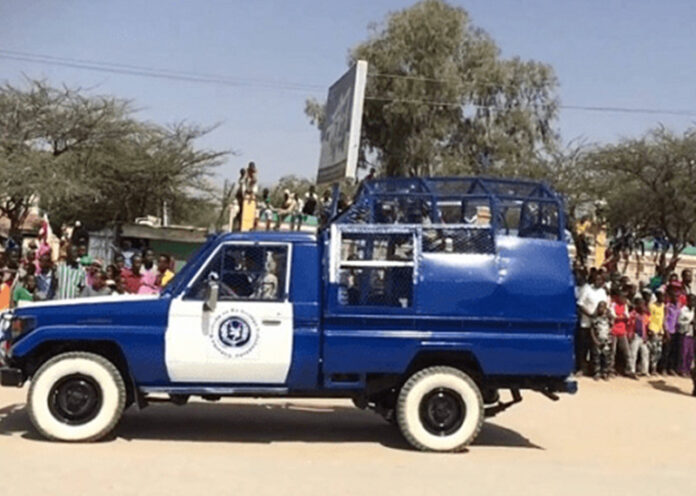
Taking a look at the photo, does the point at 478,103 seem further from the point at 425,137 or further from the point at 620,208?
the point at 620,208

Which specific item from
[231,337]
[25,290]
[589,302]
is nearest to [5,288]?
[25,290]

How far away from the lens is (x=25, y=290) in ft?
44.9

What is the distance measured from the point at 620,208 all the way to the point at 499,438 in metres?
22.8

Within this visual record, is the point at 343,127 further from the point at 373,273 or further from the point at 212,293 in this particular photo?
the point at 212,293

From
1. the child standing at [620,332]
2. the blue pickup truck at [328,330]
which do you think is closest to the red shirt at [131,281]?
the blue pickup truck at [328,330]

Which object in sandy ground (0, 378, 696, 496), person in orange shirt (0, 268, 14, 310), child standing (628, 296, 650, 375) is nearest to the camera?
sandy ground (0, 378, 696, 496)

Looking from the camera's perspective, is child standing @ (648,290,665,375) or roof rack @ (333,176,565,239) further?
child standing @ (648,290,665,375)

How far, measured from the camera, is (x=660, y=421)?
498 inches

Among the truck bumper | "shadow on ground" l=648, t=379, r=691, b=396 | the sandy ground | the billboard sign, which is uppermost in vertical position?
the billboard sign

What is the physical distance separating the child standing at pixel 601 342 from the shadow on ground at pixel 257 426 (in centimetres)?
502

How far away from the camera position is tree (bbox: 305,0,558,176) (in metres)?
42.9

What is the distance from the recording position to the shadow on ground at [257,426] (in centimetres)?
990

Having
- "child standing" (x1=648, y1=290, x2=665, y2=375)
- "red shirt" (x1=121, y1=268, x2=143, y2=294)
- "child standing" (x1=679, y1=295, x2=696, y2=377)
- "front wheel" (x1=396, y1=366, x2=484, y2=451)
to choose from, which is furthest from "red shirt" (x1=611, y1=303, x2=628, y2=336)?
"red shirt" (x1=121, y1=268, x2=143, y2=294)

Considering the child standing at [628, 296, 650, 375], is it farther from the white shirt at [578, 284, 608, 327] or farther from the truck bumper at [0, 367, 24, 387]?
the truck bumper at [0, 367, 24, 387]
